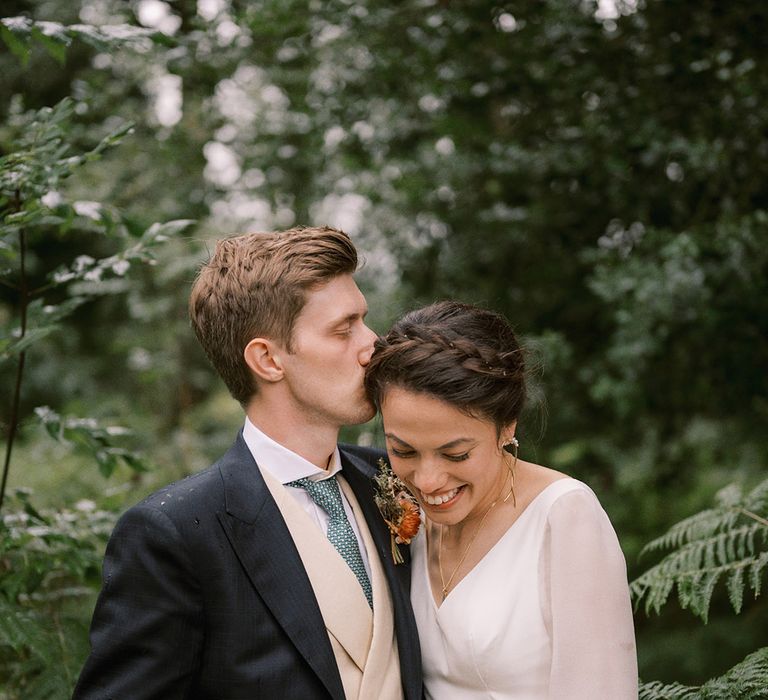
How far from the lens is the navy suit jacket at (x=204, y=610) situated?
77.4 inches

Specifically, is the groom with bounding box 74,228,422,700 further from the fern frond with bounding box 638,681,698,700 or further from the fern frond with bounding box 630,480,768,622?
the fern frond with bounding box 630,480,768,622

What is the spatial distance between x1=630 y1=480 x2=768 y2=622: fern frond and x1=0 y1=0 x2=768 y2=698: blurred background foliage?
747 mm

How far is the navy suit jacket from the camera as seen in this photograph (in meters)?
1.96

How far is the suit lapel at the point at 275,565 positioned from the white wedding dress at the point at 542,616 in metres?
0.45

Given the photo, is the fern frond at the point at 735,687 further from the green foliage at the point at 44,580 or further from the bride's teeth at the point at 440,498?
the green foliage at the point at 44,580

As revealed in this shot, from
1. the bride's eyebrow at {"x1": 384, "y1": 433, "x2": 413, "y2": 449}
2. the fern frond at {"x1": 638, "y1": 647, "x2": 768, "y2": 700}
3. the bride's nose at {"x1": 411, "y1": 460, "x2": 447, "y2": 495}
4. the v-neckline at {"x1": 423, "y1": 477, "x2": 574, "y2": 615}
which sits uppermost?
the bride's eyebrow at {"x1": 384, "y1": 433, "x2": 413, "y2": 449}

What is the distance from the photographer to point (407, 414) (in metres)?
2.27

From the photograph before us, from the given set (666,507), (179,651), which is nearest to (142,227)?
(179,651)

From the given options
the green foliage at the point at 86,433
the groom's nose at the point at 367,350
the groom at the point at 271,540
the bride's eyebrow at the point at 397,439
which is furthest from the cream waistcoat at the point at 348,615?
the green foliage at the point at 86,433

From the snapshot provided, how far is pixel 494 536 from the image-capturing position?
2461 mm

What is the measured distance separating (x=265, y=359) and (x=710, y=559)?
151 centimetres

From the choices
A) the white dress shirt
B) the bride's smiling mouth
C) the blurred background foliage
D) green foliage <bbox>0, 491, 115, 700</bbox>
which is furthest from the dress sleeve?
green foliage <bbox>0, 491, 115, 700</bbox>

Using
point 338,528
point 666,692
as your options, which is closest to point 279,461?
point 338,528

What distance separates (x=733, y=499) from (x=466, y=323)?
1.31 m
